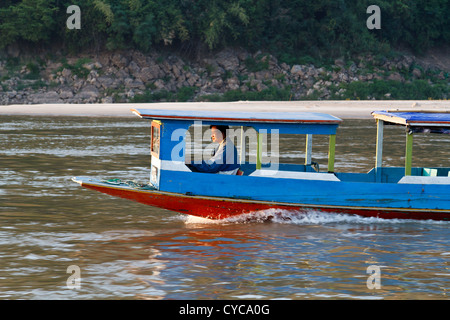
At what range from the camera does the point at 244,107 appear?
37.8m

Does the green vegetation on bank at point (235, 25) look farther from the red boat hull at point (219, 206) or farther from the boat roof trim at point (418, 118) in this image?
the red boat hull at point (219, 206)

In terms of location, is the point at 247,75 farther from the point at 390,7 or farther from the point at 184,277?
the point at 184,277

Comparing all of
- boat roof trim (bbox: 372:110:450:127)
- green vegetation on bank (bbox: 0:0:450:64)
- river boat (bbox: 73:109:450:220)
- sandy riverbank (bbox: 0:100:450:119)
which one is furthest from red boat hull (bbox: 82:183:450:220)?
green vegetation on bank (bbox: 0:0:450:64)

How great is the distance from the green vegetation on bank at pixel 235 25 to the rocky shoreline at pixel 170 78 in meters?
1.21

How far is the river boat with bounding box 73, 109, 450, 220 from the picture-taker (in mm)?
11086

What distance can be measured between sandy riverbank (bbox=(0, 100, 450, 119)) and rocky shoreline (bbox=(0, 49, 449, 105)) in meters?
3.68

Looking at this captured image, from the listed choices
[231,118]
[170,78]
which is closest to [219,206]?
[231,118]

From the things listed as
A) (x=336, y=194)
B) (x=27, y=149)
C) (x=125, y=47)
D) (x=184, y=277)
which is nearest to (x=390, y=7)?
(x=125, y=47)

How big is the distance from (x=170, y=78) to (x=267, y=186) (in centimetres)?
3741

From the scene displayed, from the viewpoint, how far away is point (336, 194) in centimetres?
1134

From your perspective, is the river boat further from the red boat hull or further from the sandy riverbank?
the sandy riverbank

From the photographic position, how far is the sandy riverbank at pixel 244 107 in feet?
125

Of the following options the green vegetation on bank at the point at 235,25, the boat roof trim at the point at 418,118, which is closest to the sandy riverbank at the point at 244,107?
the green vegetation on bank at the point at 235,25

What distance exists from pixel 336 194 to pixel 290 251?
6.02ft
